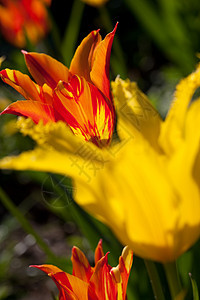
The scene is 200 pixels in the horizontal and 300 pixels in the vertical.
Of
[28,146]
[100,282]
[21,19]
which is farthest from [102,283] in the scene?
[21,19]

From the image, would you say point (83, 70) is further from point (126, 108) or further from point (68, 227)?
point (68, 227)

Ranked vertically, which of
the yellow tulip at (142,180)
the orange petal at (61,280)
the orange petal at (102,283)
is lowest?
the orange petal at (102,283)

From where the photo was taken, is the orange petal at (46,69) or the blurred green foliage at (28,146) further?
the blurred green foliage at (28,146)

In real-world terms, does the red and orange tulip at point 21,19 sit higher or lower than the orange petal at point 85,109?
lower

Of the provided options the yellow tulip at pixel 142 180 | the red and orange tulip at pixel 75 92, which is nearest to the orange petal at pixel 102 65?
the red and orange tulip at pixel 75 92

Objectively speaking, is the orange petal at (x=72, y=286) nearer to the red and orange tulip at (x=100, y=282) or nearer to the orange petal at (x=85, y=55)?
the red and orange tulip at (x=100, y=282)
